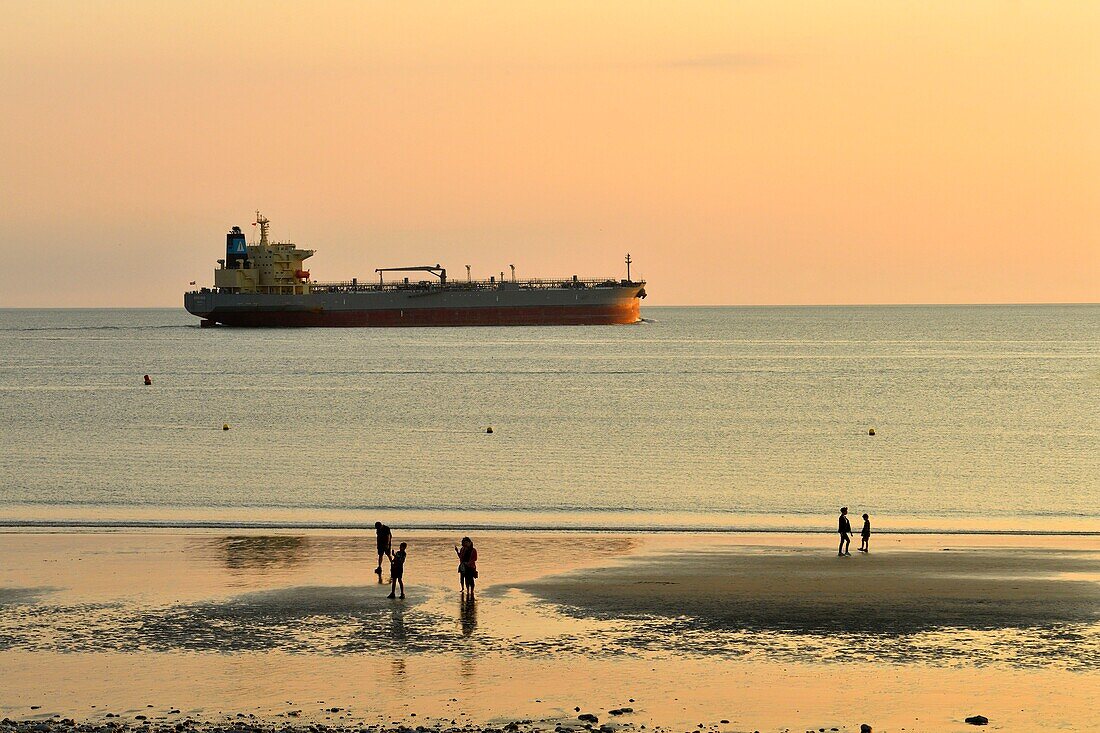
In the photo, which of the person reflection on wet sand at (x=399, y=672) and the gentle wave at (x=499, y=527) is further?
the gentle wave at (x=499, y=527)

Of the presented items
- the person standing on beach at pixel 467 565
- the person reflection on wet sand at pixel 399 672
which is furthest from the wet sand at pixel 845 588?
the person reflection on wet sand at pixel 399 672

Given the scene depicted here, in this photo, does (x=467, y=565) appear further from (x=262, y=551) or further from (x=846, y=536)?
(x=846, y=536)

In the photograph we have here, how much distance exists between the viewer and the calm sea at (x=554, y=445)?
37219 millimetres

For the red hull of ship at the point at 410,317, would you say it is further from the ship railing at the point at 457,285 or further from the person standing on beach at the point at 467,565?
the person standing on beach at the point at 467,565

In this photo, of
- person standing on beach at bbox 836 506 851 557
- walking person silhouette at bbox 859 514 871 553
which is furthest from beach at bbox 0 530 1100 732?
person standing on beach at bbox 836 506 851 557

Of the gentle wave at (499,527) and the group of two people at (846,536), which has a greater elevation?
the group of two people at (846,536)

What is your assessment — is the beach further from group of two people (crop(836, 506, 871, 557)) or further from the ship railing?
the ship railing

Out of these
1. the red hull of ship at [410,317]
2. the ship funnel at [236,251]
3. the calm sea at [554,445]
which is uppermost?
the ship funnel at [236,251]

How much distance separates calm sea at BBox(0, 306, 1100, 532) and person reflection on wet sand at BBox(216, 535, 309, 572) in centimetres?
369

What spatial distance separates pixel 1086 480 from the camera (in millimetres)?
43438

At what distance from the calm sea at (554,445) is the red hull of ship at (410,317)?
5445cm

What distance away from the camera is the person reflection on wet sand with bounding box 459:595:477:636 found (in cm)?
2056

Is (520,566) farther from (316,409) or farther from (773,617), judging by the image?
(316,409)

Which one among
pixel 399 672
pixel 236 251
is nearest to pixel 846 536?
pixel 399 672
